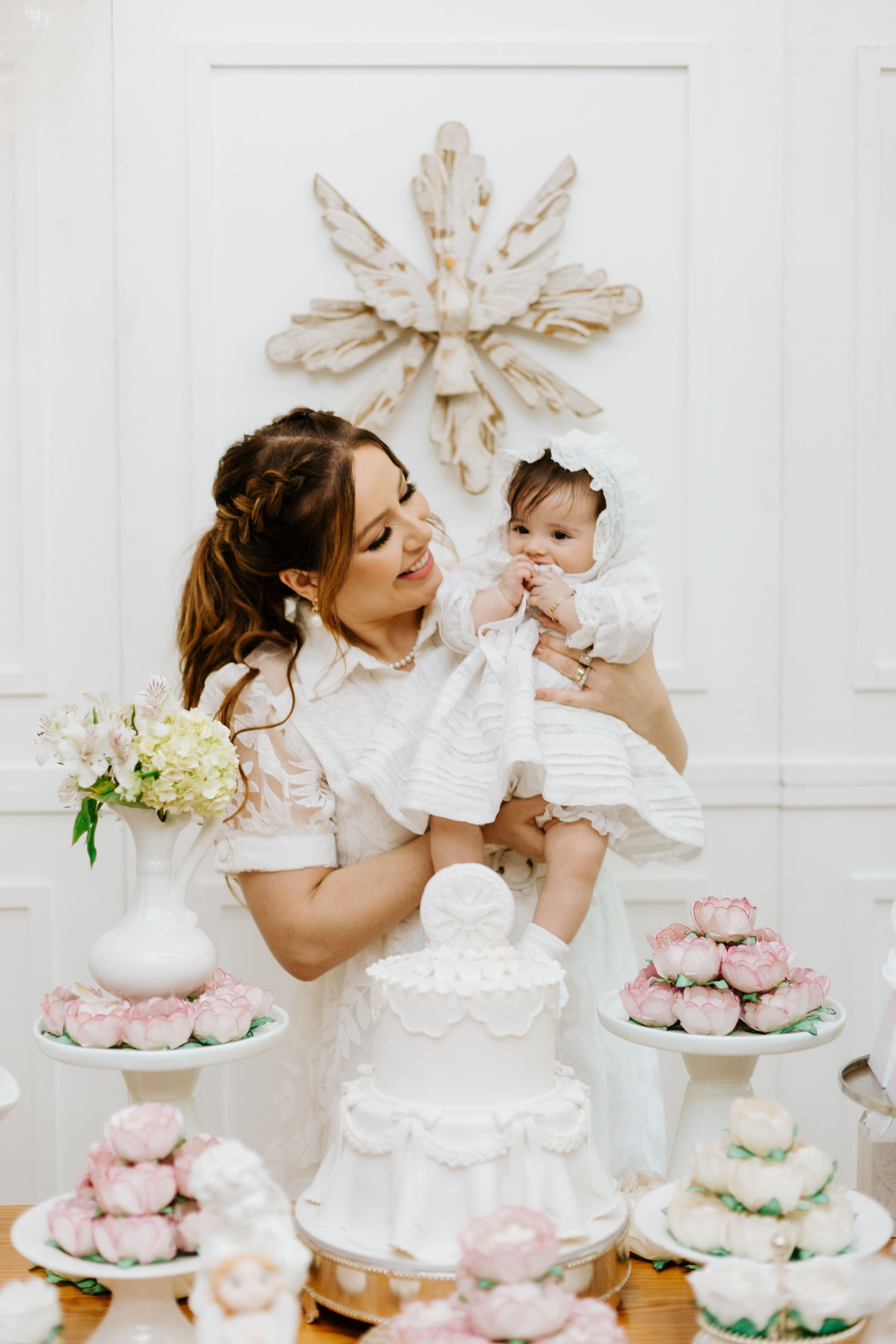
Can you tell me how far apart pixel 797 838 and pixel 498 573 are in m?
0.95

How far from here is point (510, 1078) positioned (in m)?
1.05

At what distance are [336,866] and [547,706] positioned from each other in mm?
397

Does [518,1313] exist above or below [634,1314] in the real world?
above

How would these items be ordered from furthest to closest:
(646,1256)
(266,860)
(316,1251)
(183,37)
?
(183,37)
(266,860)
(646,1256)
(316,1251)

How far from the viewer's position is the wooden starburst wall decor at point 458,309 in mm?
2275

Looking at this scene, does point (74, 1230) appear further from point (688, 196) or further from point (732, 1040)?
point (688, 196)

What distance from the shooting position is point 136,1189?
896 mm

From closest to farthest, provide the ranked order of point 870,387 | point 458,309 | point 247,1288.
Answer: point 247,1288 → point 458,309 → point 870,387

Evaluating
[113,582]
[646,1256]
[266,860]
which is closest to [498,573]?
[266,860]

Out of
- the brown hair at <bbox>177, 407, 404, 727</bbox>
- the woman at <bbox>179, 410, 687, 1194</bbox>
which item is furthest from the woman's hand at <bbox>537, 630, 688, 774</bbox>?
the brown hair at <bbox>177, 407, 404, 727</bbox>

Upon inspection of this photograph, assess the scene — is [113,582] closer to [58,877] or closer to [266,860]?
[58,877]

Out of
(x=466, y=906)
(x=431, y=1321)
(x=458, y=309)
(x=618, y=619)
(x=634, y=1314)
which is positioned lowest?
(x=634, y=1314)

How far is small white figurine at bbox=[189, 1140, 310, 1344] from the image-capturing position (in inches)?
29.2

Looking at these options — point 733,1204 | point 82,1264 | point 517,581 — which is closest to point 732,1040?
point 733,1204
